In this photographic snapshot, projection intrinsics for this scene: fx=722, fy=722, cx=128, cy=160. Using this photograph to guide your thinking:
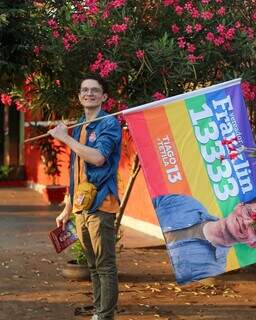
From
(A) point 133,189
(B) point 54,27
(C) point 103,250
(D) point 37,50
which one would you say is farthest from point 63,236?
(A) point 133,189

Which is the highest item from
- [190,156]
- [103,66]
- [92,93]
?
[103,66]

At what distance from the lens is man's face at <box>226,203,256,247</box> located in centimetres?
501

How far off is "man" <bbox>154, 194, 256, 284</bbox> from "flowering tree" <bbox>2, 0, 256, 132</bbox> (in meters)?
1.27

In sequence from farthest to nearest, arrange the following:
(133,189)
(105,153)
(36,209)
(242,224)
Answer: (36,209) < (133,189) < (242,224) < (105,153)

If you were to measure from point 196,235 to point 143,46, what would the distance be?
1750mm

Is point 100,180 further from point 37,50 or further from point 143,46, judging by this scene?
point 37,50

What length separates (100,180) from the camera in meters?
5.02

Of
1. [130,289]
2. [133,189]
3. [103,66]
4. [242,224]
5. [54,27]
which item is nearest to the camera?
[242,224]

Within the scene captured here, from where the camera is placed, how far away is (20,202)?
553 inches

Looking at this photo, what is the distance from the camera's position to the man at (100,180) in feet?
16.3

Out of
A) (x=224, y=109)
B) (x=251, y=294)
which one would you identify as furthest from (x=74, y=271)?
(x=224, y=109)

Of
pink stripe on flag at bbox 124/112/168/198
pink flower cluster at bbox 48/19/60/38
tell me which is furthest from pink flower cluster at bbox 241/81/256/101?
pink flower cluster at bbox 48/19/60/38

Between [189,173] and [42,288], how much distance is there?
2417mm

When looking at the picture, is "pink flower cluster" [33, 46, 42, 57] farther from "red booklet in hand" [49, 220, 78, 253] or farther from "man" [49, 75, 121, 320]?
"red booklet in hand" [49, 220, 78, 253]
